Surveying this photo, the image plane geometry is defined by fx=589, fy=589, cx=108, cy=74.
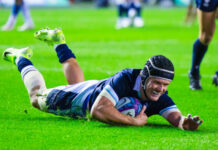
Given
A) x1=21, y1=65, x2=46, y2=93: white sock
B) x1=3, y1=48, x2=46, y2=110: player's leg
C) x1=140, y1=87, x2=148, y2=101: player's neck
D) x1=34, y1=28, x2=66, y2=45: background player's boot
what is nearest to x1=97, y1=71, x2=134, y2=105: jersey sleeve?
x1=140, y1=87, x2=148, y2=101: player's neck

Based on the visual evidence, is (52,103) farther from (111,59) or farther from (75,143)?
(111,59)

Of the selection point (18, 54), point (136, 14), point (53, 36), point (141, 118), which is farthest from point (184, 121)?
point (136, 14)

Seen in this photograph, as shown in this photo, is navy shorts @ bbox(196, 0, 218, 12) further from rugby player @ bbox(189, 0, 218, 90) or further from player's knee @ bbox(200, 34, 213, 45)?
player's knee @ bbox(200, 34, 213, 45)

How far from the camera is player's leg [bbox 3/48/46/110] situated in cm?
615

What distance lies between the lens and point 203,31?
830cm

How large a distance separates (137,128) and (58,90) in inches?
38.9

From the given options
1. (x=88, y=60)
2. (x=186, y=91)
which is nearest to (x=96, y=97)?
(x=186, y=91)

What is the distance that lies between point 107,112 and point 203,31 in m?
3.36

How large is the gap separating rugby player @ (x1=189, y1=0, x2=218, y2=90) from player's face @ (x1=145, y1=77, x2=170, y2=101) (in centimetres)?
295

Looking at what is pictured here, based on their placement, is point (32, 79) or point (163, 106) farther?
point (32, 79)

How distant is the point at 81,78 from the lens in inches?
259

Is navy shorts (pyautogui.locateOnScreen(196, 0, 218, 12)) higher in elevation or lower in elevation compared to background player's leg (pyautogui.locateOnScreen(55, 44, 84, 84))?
higher

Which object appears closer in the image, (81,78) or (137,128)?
(137,128)

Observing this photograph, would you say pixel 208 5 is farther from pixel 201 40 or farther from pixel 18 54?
pixel 18 54
